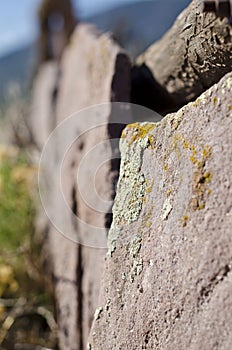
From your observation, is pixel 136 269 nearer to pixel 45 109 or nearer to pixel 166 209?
pixel 166 209

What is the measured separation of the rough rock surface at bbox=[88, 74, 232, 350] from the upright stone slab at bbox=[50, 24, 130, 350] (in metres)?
0.54

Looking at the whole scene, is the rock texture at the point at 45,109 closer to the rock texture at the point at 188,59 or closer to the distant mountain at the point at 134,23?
the rock texture at the point at 188,59

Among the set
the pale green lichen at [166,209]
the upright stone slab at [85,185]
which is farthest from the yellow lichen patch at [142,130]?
the upright stone slab at [85,185]

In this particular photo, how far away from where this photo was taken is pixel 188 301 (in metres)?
1.52

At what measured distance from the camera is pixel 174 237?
160cm

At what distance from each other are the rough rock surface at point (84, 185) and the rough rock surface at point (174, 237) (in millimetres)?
553

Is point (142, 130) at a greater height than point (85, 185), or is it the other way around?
point (142, 130)

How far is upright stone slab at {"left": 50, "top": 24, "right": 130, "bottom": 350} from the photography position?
2604 millimetres

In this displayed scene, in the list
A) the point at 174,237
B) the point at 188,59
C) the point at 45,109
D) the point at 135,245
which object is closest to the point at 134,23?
the point at 45,109

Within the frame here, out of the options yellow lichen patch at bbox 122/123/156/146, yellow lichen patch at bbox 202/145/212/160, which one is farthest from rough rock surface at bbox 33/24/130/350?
yellow lichen patch at bbox 202/145/212/160

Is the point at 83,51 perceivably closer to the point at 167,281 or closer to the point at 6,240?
the point at 6,240

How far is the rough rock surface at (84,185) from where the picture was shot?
2.61 m

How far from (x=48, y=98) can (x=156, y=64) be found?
2.20 meters

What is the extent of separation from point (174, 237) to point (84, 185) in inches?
53.6
